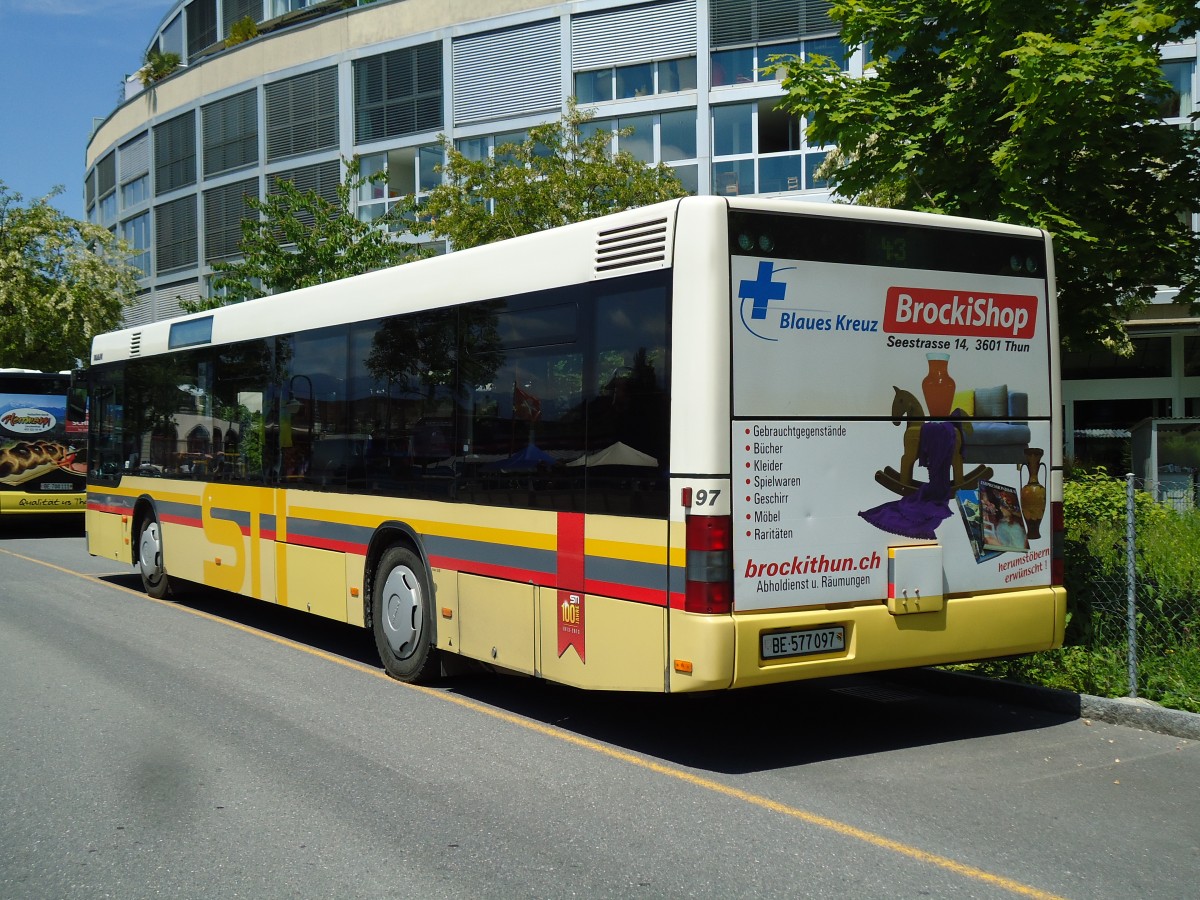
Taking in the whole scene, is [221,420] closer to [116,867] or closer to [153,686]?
[153,686]

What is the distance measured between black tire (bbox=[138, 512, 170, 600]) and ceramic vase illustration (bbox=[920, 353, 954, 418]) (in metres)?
9.08

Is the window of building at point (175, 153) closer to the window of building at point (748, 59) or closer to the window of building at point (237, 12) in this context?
the window of building at point (237, 12)

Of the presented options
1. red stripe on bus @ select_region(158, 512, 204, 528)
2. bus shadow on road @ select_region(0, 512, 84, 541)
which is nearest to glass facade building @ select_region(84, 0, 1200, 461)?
bus shadow on road @ select_region(0, 512, 84, 541)

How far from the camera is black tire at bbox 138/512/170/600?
1341cm

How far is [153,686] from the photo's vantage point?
8695mm

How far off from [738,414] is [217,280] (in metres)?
20.4

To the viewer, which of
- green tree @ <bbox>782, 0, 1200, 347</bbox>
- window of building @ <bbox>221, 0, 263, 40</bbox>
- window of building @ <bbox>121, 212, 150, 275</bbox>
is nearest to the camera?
green tree @ <bbox>782, 0, 1200, 347</bbox>

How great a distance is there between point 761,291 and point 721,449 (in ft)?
2.89

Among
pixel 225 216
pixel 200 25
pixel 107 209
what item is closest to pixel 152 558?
pixel 225 216

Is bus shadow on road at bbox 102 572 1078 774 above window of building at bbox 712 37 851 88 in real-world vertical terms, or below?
below

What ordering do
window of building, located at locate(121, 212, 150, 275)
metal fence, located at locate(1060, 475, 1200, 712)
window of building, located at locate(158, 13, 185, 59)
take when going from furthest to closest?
window of building, located at locate(158, 13, 185, 59) → window of building, located at locate(121, 212, 150, 275) → metal fence, located at locate(1060, 475, 1200, 712)

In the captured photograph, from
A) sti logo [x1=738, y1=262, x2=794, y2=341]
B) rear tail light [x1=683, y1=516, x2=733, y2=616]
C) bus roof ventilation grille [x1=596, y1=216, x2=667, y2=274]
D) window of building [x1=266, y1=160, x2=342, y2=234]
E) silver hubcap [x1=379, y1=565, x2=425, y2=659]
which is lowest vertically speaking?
silver hubcap [x1=379, y1=565, x2=425, y2=659]

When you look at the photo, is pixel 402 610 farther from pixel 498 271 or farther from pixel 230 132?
pixel 230 132

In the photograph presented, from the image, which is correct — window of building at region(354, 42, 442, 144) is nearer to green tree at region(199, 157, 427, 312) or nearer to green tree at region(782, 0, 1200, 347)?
green tree at region(199, 157, 427, 312)
